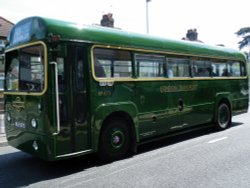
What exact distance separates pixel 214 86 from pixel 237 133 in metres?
1.61

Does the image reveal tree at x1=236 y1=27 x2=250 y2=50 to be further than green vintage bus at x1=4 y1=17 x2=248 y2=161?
Yes

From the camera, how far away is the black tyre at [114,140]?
6.49 meters

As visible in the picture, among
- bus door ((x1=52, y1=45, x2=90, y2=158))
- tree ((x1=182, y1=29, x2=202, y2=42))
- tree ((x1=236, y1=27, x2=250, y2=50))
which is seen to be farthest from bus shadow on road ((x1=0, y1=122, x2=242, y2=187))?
tree ((x1=236, y1=27, x2=250, y2=50))

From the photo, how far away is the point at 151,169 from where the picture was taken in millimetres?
5957

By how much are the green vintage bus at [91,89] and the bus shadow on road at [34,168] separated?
44cm

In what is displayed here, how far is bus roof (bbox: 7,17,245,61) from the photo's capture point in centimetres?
570

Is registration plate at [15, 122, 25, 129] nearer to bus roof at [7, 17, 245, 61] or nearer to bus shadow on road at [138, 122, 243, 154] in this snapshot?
bus roof at [7, 17, 245, 61]

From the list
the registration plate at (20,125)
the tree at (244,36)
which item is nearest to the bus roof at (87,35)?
the registration plate at (20,125)

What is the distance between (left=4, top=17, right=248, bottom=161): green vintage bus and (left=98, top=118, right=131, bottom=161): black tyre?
0.07 feet

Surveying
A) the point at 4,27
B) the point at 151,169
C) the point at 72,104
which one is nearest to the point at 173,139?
the point at 151,169

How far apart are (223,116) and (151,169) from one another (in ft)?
17.9

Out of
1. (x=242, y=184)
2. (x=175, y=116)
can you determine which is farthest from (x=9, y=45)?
(x=242, y=184)

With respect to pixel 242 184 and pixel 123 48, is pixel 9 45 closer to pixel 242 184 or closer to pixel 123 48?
pixel 123 48

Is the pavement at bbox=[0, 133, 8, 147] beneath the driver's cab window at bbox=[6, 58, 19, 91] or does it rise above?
beneath
